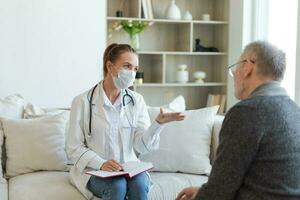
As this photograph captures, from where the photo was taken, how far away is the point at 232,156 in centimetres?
148

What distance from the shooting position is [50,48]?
140 inches

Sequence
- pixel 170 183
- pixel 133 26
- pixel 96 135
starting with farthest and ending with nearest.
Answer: pixel 133 26 → pixel 170 183 → pixel 96 135

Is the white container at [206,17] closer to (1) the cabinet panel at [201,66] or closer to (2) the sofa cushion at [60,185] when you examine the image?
(1) the cabinet panel at [201,66]

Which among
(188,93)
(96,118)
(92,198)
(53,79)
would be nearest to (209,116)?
(96,118)

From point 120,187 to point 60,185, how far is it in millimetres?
397

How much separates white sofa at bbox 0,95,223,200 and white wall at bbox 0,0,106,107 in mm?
933

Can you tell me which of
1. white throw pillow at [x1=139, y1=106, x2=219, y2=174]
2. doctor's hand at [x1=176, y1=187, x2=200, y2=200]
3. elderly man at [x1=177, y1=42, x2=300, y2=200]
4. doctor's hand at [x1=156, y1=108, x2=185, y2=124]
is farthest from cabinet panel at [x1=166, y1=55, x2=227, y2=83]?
elderly man at [x1=177, y1=42, x2=300, y2=200]

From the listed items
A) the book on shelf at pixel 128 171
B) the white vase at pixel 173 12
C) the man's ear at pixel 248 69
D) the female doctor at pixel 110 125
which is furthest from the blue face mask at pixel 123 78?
the white vase at pixel 173 12

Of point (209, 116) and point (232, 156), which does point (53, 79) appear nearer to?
point (209, 116)

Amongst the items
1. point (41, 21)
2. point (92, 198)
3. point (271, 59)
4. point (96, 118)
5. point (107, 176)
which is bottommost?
point (92, 198)

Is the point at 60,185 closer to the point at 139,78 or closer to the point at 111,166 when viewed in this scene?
the point at 111,166

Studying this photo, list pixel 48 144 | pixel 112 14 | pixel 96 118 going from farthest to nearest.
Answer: pixel 112 14 → pixel 48 144 → pixel 96 118

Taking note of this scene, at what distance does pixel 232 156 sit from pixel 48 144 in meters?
1.52

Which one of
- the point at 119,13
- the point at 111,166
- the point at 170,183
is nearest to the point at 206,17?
the point at 119,13
